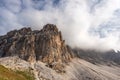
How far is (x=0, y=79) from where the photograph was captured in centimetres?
10162
